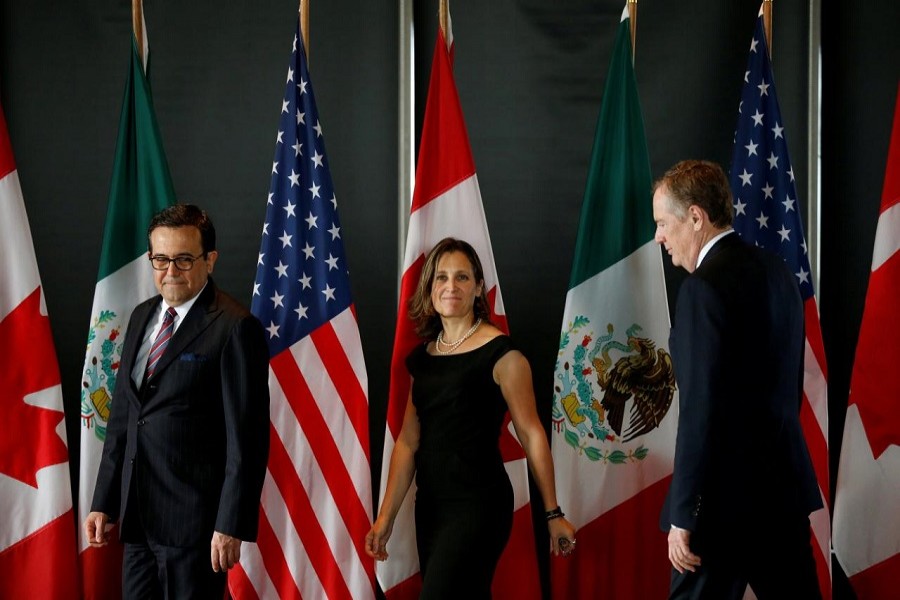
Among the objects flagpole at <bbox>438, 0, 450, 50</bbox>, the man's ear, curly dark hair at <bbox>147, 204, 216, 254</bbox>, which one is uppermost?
flagpole at <bbox>438, 0, 450, 50</bbox>

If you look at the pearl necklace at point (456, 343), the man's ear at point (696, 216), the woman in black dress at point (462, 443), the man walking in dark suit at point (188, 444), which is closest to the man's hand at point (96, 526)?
the man walking in dark suit at point (188, 444)

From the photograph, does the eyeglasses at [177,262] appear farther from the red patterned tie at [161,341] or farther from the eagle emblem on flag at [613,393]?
the eagle emblem on flag at [613,393]

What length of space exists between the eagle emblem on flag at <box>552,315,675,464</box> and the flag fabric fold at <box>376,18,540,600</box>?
228mm

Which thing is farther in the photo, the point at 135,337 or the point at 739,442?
the point at 135,337

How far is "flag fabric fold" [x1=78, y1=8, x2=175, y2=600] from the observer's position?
332cm

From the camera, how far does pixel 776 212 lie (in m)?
3.41

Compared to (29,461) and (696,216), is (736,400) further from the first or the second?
(29,461)

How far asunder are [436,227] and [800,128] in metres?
1.56

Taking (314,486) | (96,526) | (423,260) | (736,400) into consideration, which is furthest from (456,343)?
(96,526)

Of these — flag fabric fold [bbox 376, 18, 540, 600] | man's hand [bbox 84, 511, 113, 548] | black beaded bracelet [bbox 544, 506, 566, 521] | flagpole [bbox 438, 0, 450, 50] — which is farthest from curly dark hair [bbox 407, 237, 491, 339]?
man's hand [bbox 84, 511, 113, 548]

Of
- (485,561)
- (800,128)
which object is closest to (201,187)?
(485,561)

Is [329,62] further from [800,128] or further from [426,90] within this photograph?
[800,128]

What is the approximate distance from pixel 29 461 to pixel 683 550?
7.17 feet

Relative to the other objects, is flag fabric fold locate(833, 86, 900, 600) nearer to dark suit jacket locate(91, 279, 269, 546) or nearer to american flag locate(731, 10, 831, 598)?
american flag locate(731, 10, 831, 598)
